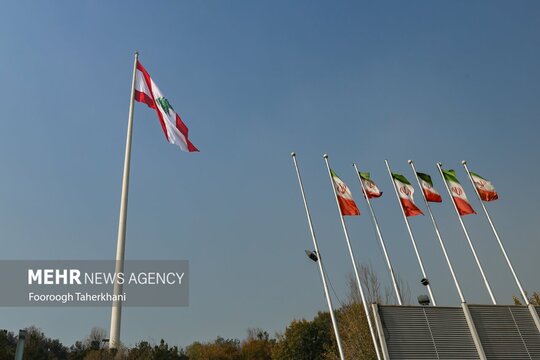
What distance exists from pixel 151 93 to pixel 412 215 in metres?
14.8

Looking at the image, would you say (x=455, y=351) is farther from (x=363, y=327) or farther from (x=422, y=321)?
(x=363, y=327)

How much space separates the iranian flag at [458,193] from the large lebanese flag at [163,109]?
12.8 meters

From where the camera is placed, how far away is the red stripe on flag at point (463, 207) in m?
21.0

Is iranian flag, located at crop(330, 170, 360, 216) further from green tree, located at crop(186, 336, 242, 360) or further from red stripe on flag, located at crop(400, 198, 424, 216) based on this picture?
green tree, located at crop(186, 336, 242, 360)

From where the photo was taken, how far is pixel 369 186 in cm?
2066

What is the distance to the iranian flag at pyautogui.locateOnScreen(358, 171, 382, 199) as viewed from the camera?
20438mm

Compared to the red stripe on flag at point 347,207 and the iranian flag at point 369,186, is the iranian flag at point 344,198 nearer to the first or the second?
the red stripe on flag at point 347,207

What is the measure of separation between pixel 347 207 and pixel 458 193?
6.34 m

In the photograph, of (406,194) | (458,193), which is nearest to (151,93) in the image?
(406,194)

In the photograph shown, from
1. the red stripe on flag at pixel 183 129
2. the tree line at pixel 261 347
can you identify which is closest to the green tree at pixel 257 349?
the tree line at pixel 261 347

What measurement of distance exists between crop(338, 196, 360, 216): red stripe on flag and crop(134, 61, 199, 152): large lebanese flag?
8.35 m

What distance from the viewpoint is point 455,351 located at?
43.7ft

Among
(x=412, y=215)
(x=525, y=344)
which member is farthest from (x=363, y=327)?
(x=525, y=344)

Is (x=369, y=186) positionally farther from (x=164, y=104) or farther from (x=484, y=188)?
(x=164, y=104)
